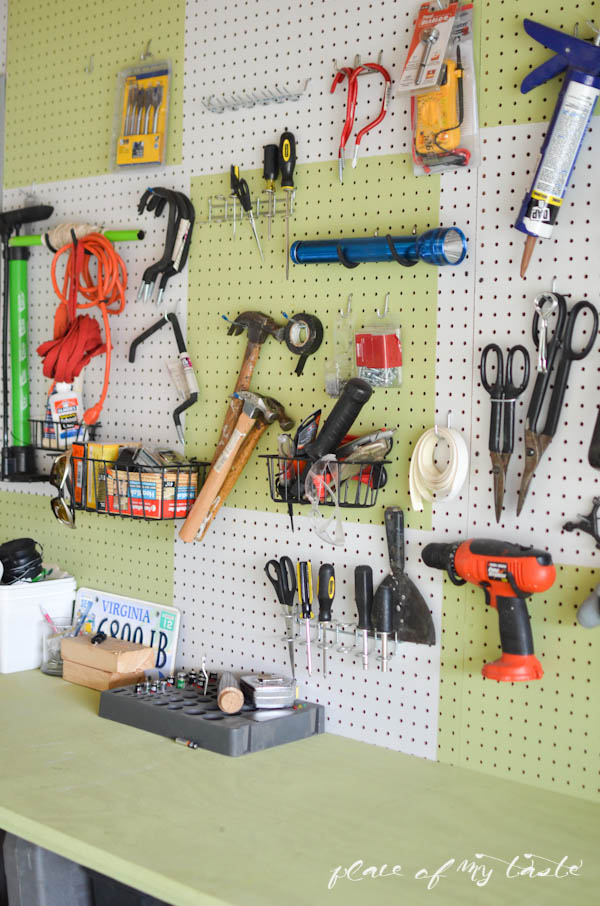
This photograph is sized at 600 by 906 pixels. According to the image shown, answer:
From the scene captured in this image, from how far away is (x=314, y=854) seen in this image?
1416 mm

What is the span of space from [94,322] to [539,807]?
1.61 m

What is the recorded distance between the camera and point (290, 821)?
1534 mm

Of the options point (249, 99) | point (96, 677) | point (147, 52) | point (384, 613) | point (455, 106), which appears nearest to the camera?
point (455, 106)

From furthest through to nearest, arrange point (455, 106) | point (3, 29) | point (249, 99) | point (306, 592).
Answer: point (3, 29) → point (249, 99) → point (306, 592) → point (455, 106)

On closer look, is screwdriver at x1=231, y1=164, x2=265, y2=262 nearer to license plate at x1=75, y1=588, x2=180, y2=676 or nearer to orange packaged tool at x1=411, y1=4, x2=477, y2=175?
orange packaged tool at x1=411, y1=4, x2=477, y2=175

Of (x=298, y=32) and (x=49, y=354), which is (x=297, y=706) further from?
(x=298, y=32)

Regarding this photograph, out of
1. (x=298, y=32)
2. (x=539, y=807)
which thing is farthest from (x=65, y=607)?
(x=298, y=32)

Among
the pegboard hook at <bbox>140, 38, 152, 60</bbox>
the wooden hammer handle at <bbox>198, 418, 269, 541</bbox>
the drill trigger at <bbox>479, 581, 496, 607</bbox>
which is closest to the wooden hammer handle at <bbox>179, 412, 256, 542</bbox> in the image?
the wooden hammer handle at <bbox>198, 418, 269, 541</bbox>

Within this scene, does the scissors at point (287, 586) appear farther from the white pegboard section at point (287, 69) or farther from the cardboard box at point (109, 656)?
the white pegboard section at point (287, 69)

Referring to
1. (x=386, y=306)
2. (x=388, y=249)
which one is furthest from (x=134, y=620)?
(x=388, y=249)

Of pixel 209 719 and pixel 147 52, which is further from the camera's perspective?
pixel 147 52

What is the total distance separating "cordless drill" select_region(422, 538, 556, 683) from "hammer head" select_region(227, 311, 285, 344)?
68 centimetres

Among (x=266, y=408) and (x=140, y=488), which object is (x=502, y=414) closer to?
(x=266, y=408)

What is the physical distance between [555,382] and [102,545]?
1.35 meters
